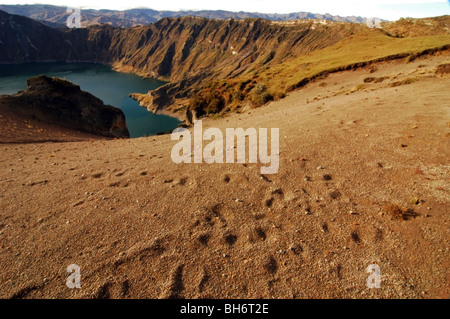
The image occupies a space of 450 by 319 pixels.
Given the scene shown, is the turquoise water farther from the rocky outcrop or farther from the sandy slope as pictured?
the sandy slope

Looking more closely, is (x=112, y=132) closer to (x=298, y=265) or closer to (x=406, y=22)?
(x=298, y=265)

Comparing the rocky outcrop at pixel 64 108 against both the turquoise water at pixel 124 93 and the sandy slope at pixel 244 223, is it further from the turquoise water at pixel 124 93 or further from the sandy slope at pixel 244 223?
the turquoise water at pixel 124 93

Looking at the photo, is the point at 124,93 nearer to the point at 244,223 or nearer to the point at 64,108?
the point at 64,108

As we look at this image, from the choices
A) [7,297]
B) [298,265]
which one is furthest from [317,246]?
[7,297]

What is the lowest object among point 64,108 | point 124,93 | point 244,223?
point 244,223

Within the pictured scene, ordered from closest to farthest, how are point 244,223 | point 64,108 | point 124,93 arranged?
point 244,223 → point 64,108 → point 124,93

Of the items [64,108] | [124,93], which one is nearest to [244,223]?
[64,108]

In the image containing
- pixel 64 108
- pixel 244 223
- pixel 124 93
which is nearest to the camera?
pixel 244 223
